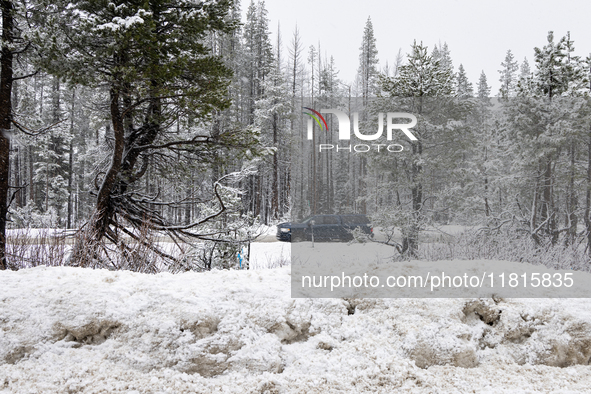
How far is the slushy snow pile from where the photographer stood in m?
2.40

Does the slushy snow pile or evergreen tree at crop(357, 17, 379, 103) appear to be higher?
evergreen tree at crop(357, 17, 379, 103)

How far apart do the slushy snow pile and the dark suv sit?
7.45 feet

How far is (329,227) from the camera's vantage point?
5.91 meters

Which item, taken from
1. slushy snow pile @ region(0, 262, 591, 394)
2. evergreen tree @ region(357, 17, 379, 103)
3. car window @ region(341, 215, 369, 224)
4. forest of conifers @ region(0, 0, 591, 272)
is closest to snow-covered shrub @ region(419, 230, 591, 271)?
forest of conifers @ region(0, 0, 591, 272)

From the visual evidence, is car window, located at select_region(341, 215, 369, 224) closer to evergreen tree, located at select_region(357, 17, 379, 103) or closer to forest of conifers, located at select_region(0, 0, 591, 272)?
forest of conifers, located at select_region(0, 0, 591, 272)

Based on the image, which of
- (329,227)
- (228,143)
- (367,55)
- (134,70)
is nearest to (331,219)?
(329,227)

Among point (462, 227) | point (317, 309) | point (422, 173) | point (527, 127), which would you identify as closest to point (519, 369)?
point (317, 309)

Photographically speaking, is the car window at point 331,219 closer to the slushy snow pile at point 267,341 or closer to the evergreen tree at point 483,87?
the slushy snow pile at point 267,341

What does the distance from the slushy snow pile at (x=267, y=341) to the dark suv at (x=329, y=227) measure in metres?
2.27

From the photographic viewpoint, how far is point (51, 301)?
282cm

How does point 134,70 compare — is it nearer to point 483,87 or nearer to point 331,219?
point 331,219

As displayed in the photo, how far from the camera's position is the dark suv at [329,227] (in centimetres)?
548

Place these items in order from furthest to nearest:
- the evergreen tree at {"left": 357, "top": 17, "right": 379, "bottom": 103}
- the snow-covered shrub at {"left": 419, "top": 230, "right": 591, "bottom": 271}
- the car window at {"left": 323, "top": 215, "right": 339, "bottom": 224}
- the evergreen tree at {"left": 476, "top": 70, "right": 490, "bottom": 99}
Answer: the evergreen tree at {"left": 476, "top": 70, "right": 490, "bottom": 99}
the evergreen tree at {"left": 357, "top": 17, "right": 379, "bottom": 103}
the snow-covered shrub at {"left": 419, "top": 230, "right": 591, "bottom": 271}
the car window at {"left": 323, "top": 215, "right": 339, "bottom": 224}

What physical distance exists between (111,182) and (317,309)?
5371mm
